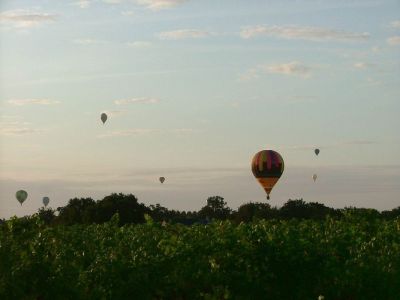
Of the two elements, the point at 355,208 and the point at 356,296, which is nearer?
the point at 356,296

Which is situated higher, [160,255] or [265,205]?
[265,205]

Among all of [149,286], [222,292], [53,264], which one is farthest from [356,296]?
[53,264]

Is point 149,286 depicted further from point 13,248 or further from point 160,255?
point 13,248

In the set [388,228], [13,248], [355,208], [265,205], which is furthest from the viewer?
[265,205]

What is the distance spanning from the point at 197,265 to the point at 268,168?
51.6 m

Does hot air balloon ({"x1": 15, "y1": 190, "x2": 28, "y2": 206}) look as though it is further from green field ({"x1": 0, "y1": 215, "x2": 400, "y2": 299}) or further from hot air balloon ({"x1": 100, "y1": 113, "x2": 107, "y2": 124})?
green field ({"x1": 0, "y1": 215, "x2": 400, "y2": 299})

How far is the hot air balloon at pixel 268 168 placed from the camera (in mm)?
72438

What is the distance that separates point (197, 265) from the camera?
2120cm

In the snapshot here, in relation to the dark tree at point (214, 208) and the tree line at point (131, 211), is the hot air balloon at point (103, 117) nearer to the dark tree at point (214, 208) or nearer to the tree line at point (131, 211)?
the tree line at point (131, 211)

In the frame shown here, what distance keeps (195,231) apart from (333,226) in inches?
211

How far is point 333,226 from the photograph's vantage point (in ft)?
88.3

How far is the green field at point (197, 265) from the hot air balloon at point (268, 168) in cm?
4808

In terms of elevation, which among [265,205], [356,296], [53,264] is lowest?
[356,296]

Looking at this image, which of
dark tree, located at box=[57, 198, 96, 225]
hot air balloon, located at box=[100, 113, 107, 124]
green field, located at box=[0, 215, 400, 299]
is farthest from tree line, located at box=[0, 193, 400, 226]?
green field, located at box=[0, 215, 400, 299]
